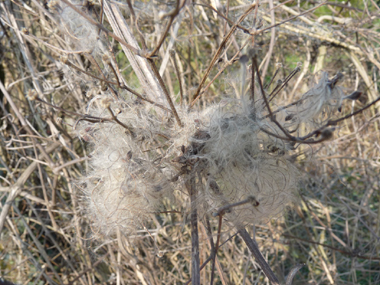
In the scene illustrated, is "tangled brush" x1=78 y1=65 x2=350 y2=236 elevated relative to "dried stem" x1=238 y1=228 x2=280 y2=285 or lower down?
elevated

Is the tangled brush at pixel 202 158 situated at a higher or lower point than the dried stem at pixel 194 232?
higher

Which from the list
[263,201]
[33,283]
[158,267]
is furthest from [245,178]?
[33,283]

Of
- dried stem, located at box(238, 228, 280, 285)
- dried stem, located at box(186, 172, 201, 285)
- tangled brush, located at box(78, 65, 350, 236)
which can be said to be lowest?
dried stem, located at box(238, 228, 280, 285)

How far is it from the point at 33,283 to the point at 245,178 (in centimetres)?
186

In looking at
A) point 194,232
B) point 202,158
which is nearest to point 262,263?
point 194,232

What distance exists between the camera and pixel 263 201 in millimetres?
667

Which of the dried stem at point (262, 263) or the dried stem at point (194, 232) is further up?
the dried stem at point (194, 232)

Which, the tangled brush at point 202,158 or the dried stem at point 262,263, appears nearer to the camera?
the tangled brush at point 202,158

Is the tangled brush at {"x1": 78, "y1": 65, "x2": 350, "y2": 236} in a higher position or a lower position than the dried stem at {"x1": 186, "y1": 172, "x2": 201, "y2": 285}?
higher

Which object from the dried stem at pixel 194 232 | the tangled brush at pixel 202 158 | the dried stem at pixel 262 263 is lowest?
the dried stem at pixel 262 263

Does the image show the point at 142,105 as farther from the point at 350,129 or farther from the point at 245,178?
the point at 350,129

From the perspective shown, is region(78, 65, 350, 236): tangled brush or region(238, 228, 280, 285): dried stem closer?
region(78, 65, 350, 236): tangled brush

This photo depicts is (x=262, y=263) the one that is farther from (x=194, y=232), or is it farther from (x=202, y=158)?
(x=202, y=158)

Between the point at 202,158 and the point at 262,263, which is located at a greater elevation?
the point at 202,158
